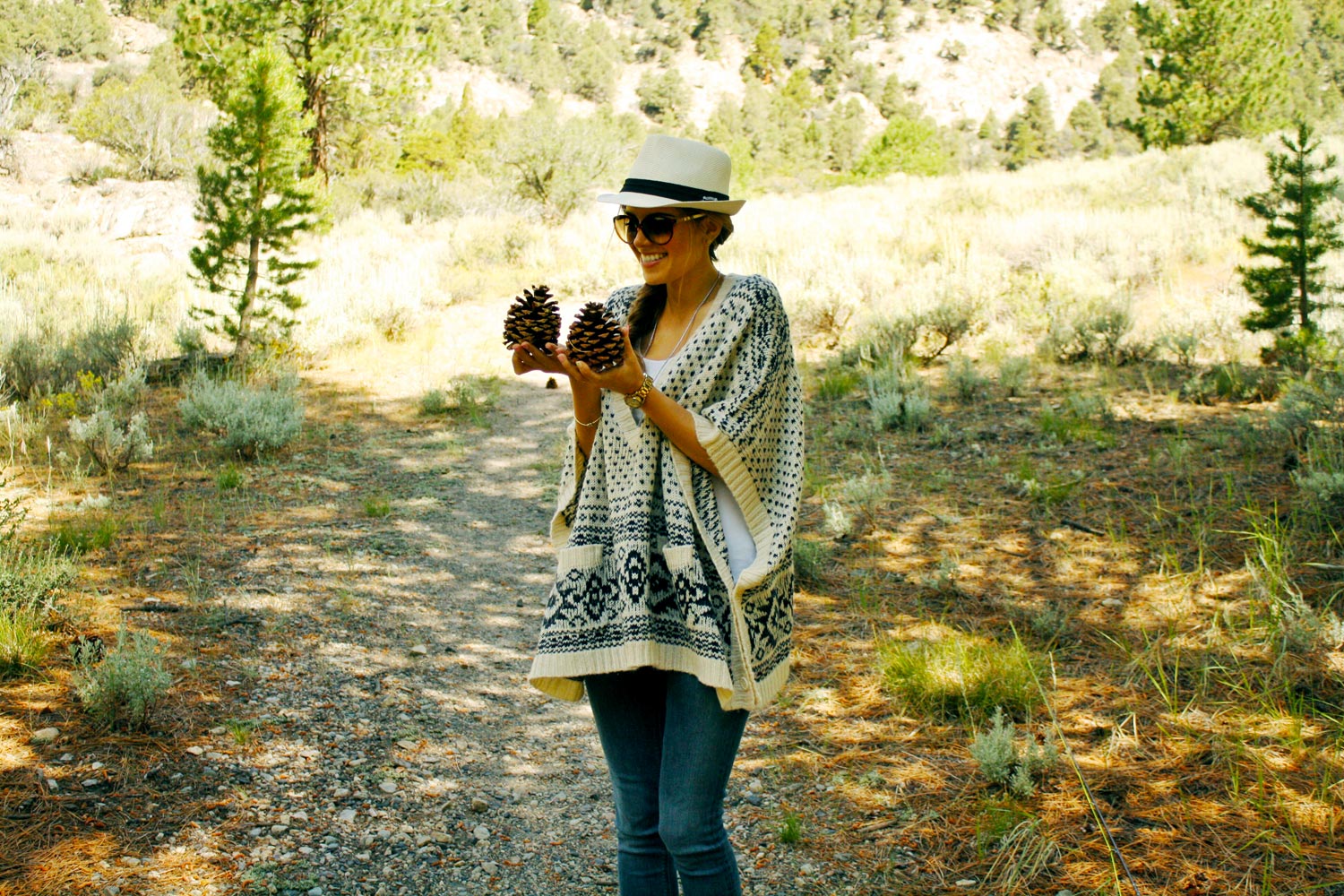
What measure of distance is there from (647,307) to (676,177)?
323mm

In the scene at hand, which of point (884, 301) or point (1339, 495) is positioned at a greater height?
point (884, 301)

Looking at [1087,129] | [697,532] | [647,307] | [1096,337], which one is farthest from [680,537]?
[1087,129]

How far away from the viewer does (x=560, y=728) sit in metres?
3.73

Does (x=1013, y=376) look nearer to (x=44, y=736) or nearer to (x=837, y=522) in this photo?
(x=837, y=522)

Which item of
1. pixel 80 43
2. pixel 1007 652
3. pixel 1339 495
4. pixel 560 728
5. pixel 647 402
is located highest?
pixel 80 43

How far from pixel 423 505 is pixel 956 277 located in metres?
6.78

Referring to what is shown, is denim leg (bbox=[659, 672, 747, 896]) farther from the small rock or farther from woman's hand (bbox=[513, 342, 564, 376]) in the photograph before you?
the small rock

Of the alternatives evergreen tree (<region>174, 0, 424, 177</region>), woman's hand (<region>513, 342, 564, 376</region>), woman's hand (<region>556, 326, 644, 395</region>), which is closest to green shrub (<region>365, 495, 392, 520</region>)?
woman's hand (<region>513, 342, 564, 376</region>)

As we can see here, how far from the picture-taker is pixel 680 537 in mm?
1768

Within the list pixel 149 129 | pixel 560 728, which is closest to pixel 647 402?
pixel 560 728

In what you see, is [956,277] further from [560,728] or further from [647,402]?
[647,402]

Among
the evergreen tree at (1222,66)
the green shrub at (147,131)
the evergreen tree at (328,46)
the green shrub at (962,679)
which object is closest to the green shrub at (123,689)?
the green shrub at (962,679)

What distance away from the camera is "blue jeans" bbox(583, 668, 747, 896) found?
68.9 inches

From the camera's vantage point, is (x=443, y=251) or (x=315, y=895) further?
(x=443, y=251)
